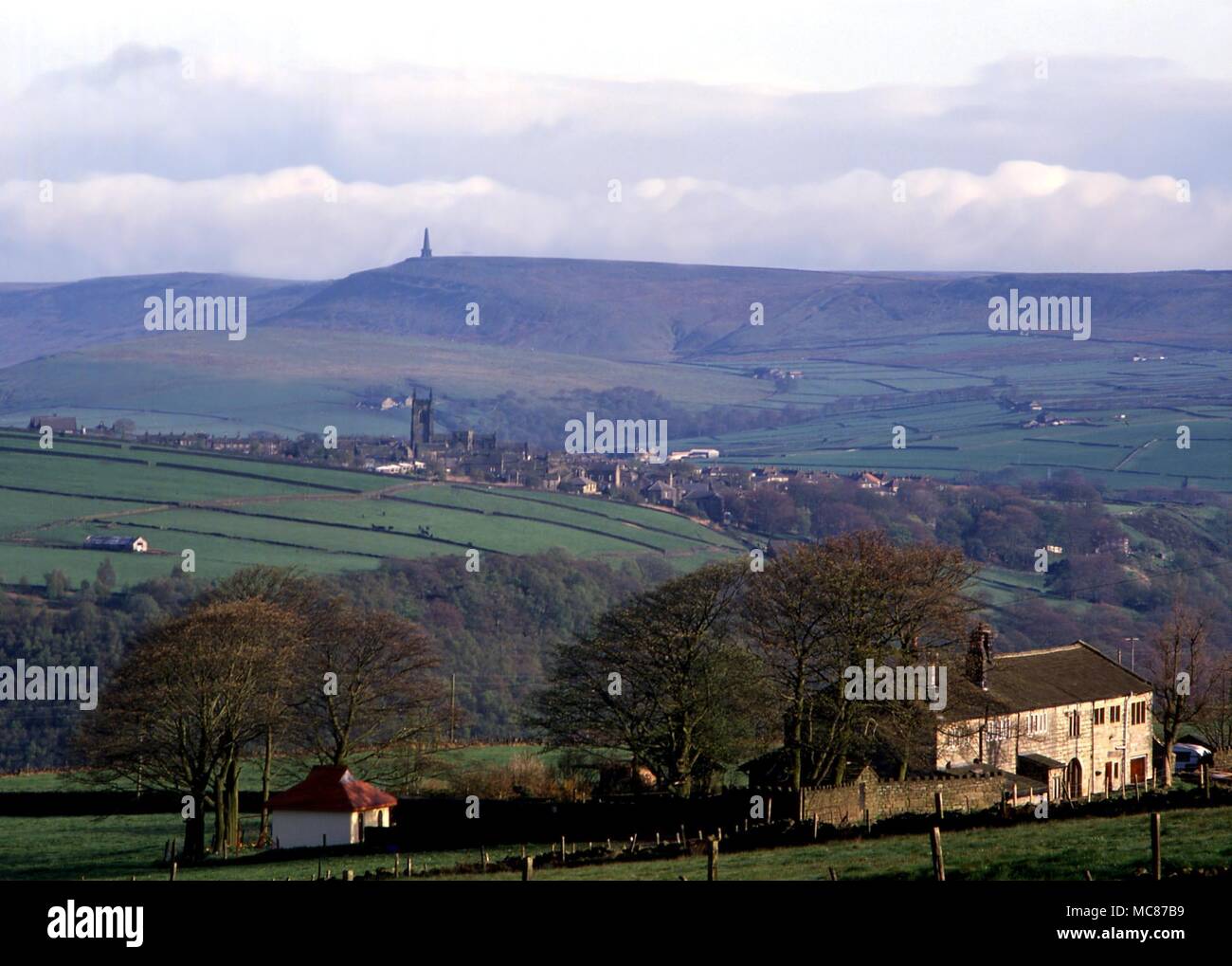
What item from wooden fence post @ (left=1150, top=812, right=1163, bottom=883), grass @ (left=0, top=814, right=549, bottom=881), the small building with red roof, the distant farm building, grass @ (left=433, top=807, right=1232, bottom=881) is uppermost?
the distant farm building

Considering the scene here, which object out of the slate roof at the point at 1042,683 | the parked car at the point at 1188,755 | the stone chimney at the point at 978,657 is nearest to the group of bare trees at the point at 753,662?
the slate roof at the point at 1042,683

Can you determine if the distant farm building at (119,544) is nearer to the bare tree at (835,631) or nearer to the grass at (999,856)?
the bare tree at (835,631)

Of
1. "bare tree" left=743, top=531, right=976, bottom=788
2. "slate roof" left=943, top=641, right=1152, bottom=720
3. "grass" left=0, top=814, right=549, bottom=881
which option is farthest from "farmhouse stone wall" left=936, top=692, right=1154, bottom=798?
"grass" left=0, top=814, right=549, bottom=881

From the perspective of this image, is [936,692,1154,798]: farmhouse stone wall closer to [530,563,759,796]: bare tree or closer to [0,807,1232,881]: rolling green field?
[530,563,759,796]: bare tree

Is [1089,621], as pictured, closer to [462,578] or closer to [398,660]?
[462,578]

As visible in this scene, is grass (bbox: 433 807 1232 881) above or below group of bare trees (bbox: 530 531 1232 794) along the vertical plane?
below

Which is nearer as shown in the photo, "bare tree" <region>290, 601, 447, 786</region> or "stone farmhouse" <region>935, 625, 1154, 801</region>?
"bare tree" <region>290, 601, 447, 786</region>

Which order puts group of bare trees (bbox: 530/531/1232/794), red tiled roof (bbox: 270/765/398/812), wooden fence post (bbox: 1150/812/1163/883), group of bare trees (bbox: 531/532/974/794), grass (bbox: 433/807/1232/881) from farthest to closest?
group of bare trees (bbox: 531/532/974/794)
group of bare trees (bbox: 530/531/1232/794)
red tiled roof (bbox: 270/765/398/812)
grass (bbox: 433/807/1232/881)
wooden fence post (bbox: 1150/812/1163/883)
